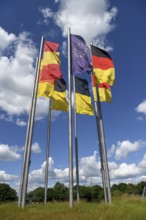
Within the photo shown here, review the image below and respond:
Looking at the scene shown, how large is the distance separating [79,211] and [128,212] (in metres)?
2.22

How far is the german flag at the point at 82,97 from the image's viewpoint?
21.7 metres

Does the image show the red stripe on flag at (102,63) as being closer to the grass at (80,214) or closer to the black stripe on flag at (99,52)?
the black stripe on flag at (99,52)

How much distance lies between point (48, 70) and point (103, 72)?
369 centimetres

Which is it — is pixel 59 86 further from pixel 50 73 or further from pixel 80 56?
pixel 80 56

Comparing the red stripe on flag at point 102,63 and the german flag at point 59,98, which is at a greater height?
the red stripe on flag at point 102,63

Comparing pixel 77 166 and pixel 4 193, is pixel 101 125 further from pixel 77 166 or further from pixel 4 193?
pixel 4 193

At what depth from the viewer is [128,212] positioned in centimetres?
1452

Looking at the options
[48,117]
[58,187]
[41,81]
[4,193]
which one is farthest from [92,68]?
[58,187]

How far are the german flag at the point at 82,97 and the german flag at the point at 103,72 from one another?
828 millimetres

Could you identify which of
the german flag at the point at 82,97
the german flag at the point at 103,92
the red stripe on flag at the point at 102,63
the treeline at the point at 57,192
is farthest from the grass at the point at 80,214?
the treeline at the point at 57,192

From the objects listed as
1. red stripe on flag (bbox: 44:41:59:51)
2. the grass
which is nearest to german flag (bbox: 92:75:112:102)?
red stripe on flag (bbox: 44:41:59:51)

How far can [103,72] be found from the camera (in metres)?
21.4

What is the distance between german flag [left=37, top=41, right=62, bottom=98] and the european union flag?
4.72ft

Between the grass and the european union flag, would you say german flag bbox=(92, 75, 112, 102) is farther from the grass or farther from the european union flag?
the grass
